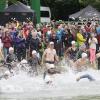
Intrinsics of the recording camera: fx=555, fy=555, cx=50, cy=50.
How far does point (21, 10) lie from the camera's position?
1253 inches

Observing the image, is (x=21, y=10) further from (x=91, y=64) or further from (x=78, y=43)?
(x=91, y=64)

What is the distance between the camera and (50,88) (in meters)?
17.8

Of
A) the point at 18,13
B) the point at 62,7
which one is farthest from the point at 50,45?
the point at 62,7

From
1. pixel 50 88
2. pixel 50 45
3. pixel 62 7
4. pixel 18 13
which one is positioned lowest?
pixel 62 7

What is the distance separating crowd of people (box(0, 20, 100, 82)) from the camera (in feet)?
69.7

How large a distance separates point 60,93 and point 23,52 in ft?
23.8

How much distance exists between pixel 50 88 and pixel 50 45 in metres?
3.93

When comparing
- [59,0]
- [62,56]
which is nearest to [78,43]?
[62,56]

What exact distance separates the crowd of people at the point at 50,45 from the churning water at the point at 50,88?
0.96 meters

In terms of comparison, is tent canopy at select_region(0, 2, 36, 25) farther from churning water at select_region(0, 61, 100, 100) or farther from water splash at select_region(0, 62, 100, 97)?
water splash at select_region(0, 62, 100, 97)

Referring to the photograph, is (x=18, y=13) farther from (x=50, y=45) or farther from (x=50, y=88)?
(x=50, y=88)

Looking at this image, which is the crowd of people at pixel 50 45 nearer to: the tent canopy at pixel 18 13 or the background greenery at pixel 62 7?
the tent canopy at pixel 18 13

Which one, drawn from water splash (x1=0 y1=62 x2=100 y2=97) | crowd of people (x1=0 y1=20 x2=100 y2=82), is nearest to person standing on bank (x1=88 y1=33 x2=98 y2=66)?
crowd of people (x1=0 y1=20 x2=100 y2=82)

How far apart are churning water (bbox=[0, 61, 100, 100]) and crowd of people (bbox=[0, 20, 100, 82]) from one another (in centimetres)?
96
